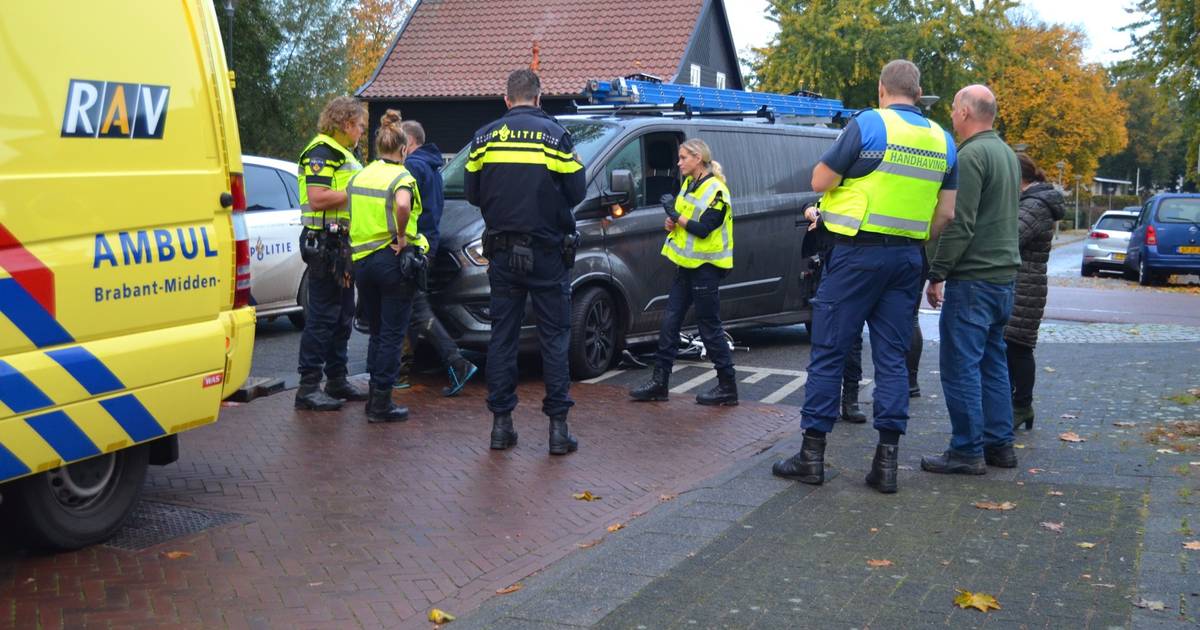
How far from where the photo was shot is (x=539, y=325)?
278 inches

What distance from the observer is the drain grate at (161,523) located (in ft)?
17.1

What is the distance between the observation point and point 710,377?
982 cm

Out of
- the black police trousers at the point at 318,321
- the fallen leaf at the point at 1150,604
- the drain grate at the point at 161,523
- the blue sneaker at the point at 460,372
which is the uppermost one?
the black police trousers at the point at 318,321

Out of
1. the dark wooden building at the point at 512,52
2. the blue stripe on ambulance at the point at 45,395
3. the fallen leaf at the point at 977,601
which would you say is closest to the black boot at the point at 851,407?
the fallen leaf at the point at 977,601

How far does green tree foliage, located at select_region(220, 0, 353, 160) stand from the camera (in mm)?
29109

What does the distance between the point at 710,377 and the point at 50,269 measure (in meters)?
6.10

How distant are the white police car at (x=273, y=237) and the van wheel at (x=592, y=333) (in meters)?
3.14

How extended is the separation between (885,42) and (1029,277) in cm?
3011

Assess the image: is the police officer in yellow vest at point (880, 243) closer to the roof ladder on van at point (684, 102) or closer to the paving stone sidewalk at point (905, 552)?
the paving stone sidewalk at point (905, 552)

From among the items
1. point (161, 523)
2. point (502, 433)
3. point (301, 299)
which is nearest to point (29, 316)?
point (161, 523)

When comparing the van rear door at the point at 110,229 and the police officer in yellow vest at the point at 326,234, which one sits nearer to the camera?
the van rear door at the point at 110,229

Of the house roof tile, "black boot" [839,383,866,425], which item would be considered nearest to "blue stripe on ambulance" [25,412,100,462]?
"black boot" [839,383,866,425]

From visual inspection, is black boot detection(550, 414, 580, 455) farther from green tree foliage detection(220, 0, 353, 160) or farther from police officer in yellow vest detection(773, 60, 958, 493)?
green tree foliage detection(220, 0, 353, 160)

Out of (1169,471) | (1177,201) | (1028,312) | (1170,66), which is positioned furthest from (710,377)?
(1170,66)
